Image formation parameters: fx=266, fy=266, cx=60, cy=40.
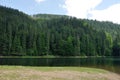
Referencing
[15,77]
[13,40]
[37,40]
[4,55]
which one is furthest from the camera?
[37,40]

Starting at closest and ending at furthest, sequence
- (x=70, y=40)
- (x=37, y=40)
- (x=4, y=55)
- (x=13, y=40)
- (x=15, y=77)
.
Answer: (x=15, y=77)
(x=4, y=55)
(x=13, y=40)
(x=37, y=40)
(x=70, y=40)

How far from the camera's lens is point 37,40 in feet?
562

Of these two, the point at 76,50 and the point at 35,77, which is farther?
the point at 76,50

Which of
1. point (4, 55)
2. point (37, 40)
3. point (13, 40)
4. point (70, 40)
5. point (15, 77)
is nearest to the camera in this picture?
point (15, 77)

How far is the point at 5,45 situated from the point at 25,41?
1500cm

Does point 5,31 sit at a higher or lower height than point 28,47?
higher

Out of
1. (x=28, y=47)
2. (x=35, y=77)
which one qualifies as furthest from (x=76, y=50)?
(x=35, y=77)

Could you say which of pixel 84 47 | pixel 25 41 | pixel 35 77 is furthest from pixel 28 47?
pixel 35 77

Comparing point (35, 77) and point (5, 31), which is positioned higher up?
point (5, 31)

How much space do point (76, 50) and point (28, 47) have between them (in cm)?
3490

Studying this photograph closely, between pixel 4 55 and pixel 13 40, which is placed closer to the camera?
pixel 4 55

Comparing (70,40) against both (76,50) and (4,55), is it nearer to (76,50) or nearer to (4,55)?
(76,50)

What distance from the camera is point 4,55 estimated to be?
151 metres

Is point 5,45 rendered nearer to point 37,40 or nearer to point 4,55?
point 4,55
